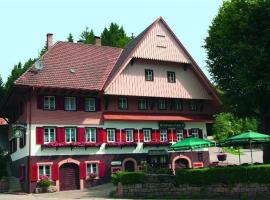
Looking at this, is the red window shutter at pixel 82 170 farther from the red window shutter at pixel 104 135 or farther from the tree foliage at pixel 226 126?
the tree foliage at pixel 226 126

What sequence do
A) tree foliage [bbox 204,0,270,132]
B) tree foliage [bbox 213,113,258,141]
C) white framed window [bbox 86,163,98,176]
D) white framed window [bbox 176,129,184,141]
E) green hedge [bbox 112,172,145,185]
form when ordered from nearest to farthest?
green hedge [bbox 112,172,145,185] → tree foliage [bbox 204,0,270,132] → white framed window [bbox 86,163,98,176] → white framed window [bbox 176,129,184,141] → tree foliage [bbox 213,113,258,141]

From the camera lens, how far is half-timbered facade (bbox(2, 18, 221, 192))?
33688mm

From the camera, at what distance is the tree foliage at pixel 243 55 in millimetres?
30812

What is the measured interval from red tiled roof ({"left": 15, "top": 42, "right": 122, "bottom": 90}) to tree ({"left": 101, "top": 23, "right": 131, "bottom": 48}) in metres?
19.8

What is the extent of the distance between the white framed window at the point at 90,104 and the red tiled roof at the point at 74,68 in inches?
56.7

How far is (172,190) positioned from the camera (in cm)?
2730

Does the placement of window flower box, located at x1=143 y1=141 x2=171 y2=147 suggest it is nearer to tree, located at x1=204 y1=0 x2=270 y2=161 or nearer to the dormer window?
the dormer window

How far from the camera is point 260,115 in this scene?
3441cm

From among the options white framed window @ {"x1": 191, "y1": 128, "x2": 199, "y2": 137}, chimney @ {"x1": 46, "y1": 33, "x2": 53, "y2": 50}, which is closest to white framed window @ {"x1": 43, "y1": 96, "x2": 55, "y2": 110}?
chimney @ {"x1": 46, "y1": 33, "x2": 53, "y2": 50}

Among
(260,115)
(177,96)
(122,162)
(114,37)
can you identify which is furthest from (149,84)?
(114,37)

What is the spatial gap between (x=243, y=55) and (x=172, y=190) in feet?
36.5

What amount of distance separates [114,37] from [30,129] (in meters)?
32.7

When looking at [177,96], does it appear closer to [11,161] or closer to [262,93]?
[262,93]

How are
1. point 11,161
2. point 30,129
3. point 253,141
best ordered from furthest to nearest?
point 11,161, point 30,129, point 253,141
